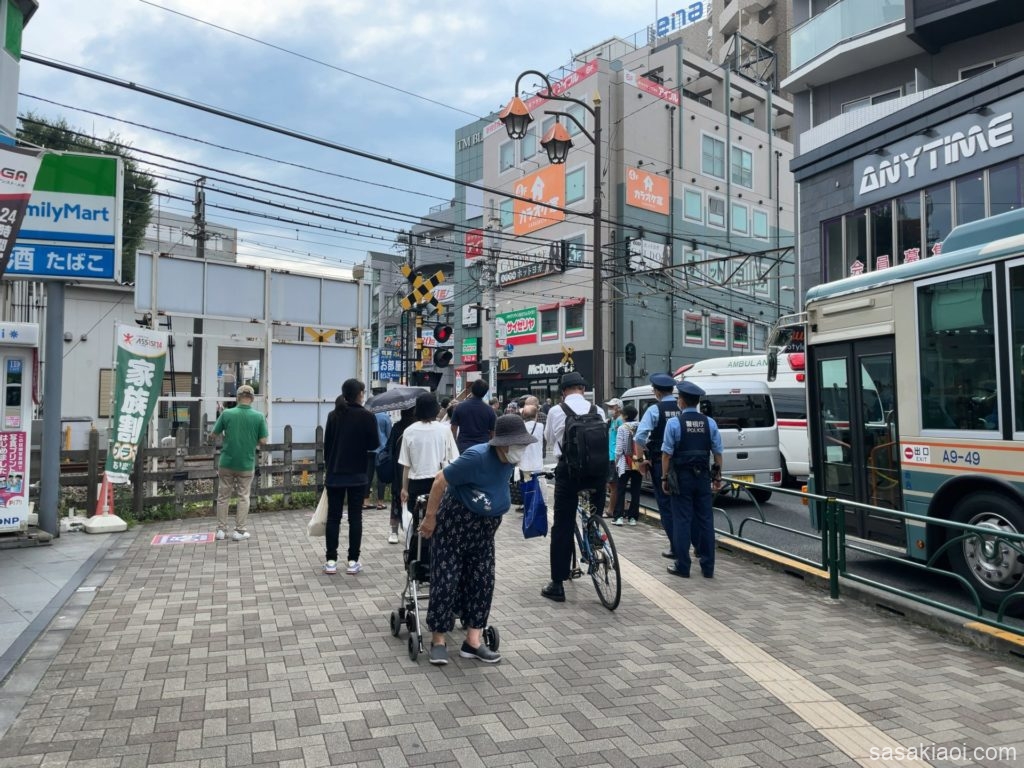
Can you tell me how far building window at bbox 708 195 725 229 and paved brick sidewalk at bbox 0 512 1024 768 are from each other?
1316 inches

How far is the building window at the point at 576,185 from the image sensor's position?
1297 inches

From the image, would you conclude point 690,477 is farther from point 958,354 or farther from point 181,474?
point 181,474

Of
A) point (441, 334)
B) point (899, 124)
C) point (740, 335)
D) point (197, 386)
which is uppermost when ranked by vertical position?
point (899, 124)

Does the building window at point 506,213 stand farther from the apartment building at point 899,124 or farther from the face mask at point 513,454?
the face mask at point 513,454

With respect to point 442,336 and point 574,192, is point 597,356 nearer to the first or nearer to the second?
point 442,336

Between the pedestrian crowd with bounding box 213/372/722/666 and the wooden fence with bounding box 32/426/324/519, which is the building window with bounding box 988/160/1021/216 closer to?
the pedestrian crowd with bounding box 213/372/722/666

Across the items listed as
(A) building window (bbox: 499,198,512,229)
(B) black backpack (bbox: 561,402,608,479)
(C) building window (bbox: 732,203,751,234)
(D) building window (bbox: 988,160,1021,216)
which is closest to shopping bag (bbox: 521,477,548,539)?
(B) black backpack (bbox: 561,402,608,479)

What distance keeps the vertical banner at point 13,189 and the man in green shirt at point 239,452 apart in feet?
9.10

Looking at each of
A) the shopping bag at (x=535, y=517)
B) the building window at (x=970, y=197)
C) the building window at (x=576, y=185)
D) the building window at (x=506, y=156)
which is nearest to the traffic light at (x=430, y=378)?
the shopping bag at (x=535, y=517)

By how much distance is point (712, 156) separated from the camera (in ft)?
122

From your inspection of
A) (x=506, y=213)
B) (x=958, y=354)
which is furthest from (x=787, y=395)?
(x=506, y=213)

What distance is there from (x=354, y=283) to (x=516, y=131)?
4.09 m

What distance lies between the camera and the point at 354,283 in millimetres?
12969

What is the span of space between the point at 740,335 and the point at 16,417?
35.7 metres
